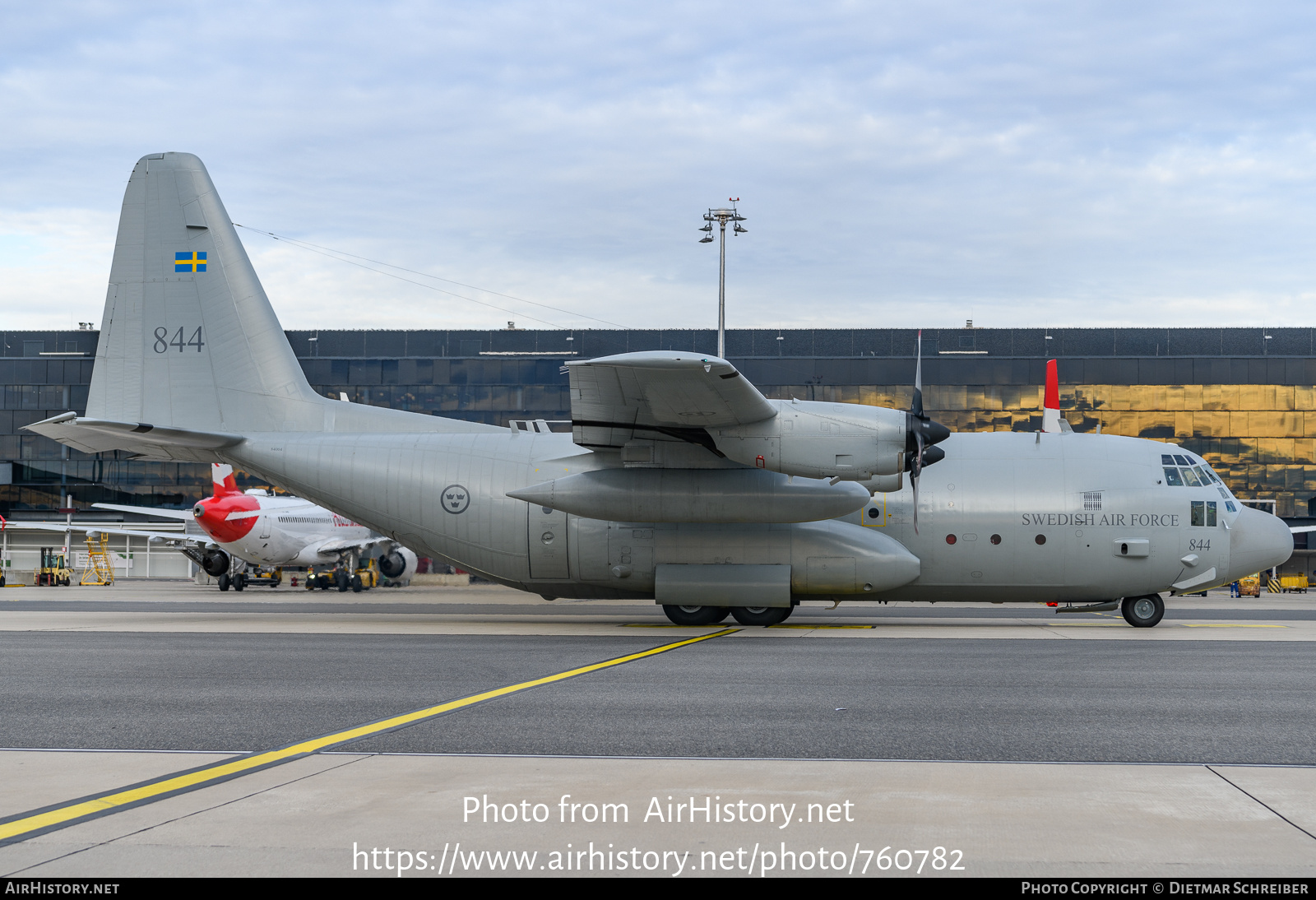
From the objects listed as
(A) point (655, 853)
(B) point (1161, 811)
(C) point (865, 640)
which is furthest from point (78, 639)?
(B) point (1161, 811)

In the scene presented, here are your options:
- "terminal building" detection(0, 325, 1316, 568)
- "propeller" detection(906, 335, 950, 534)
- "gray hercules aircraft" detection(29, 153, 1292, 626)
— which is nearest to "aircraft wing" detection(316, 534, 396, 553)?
"terminal building" detection(0, 325, 1316, 568)

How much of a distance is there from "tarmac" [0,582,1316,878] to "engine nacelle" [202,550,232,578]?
1246 inches

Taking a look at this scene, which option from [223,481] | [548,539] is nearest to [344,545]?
[223,481]

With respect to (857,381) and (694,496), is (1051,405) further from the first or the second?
(857,381)

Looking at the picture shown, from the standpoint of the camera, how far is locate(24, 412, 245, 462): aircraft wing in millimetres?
21578

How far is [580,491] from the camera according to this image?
20.5 meters

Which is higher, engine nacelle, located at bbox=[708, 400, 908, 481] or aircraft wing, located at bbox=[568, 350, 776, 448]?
aircraft wing, located at bbox=[568, 350, 776, 448]

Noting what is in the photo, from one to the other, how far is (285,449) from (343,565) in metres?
26.0

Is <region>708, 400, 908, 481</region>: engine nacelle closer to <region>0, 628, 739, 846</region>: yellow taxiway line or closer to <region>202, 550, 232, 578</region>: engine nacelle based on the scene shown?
<region>0, 628, 739, 846</region>: yellow taxiway line

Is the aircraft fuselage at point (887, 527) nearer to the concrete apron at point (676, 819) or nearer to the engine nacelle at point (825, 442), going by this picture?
the engine nacelle at point (825, 442)

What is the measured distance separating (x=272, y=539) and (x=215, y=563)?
223 inches

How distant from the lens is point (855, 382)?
203ft

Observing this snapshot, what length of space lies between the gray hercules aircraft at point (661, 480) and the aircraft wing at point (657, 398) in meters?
0.08

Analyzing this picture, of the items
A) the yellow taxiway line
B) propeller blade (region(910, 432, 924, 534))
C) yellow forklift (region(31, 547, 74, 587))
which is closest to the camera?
the yellow taxiway line
